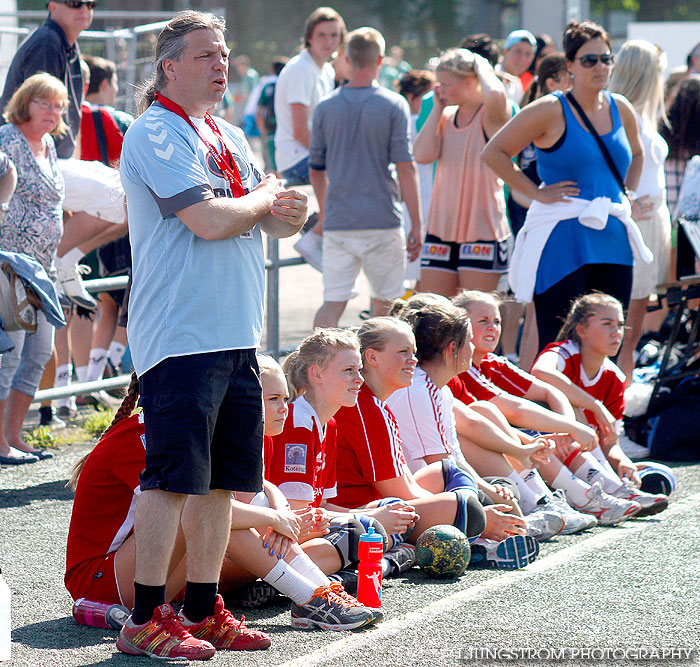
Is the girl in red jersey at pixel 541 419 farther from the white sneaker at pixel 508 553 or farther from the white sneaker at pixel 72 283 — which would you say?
the white sneaker at pixel 72 283

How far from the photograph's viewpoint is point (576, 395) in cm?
581

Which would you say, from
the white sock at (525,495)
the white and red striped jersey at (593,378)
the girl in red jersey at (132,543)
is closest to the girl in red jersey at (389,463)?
the white sock at (525,495)

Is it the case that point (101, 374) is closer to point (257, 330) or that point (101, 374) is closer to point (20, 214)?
point (20, 214)

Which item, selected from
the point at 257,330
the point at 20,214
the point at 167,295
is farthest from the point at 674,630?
the point at 20,214

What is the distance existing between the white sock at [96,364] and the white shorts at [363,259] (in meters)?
1.46

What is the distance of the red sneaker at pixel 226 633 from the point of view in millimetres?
3516

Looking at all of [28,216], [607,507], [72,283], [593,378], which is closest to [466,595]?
[607,507]

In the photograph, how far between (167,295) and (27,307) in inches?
101

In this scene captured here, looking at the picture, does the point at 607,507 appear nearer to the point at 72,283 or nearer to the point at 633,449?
the point at 633,449

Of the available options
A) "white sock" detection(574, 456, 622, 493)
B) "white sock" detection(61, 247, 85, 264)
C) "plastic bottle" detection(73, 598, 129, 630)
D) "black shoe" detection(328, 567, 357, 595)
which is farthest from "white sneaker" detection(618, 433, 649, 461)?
"plastic bottle" detection(73, 598, 129, 630)

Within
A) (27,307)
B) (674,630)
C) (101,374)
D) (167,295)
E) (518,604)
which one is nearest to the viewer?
(167,295)

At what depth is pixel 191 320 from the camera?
334 centimetres

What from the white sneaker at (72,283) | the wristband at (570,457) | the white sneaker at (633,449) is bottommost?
the white sneaker at (633,449)

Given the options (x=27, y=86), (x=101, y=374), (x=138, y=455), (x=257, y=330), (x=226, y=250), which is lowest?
(x=101, y=374)
